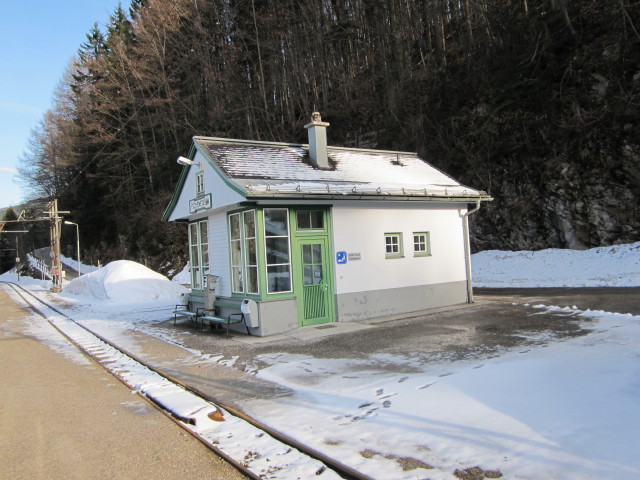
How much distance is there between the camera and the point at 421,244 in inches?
571

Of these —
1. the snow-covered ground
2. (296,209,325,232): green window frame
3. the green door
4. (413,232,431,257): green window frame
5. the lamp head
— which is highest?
the lamp head

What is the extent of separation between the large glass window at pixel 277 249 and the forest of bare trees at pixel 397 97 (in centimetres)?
1658

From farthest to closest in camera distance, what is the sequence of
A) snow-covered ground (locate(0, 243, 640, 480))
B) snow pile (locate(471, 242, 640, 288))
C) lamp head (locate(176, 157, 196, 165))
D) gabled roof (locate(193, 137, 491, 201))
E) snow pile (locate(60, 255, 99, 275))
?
snow pile (locate(60, 255, 99, 275)) → snow pile (locate(471, 242, 640, 288)) → lamp head (locate(176, 157, 196, 165)) → gabled roof (locate(193, 137, 491, 201)) → snow-covered ground (locate(0, 243, 640, 480))

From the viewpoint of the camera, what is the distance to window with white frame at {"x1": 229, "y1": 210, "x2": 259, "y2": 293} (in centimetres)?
1186

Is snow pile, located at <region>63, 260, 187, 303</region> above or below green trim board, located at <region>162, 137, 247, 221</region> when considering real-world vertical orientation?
below

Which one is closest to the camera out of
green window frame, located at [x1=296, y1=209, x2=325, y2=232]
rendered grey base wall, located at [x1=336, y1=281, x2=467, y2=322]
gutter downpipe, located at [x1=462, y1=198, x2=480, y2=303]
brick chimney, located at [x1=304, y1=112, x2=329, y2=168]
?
green window frame, located at [x1=296, y1=209, x2=325, y2=232]

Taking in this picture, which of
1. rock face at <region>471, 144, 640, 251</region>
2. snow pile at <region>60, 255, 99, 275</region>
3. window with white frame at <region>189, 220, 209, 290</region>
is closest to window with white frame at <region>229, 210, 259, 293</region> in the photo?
window with white frame at <region>189, 220, 209, 290</region>

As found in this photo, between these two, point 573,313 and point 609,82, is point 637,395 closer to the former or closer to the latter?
point 573,313

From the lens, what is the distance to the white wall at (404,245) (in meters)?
12.8

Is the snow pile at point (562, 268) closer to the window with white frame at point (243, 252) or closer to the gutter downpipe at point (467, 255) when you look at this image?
the gutter downpipe at point (467, 255)

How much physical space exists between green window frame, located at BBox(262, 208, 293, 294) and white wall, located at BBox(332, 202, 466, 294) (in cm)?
139

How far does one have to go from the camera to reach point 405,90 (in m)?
30.7

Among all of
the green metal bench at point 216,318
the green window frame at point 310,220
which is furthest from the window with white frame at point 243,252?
the green window frame at point 310,220

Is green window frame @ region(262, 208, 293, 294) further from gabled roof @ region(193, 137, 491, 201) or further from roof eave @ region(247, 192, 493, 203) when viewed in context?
gabled roof @ region(193, 137, 491, 201)
